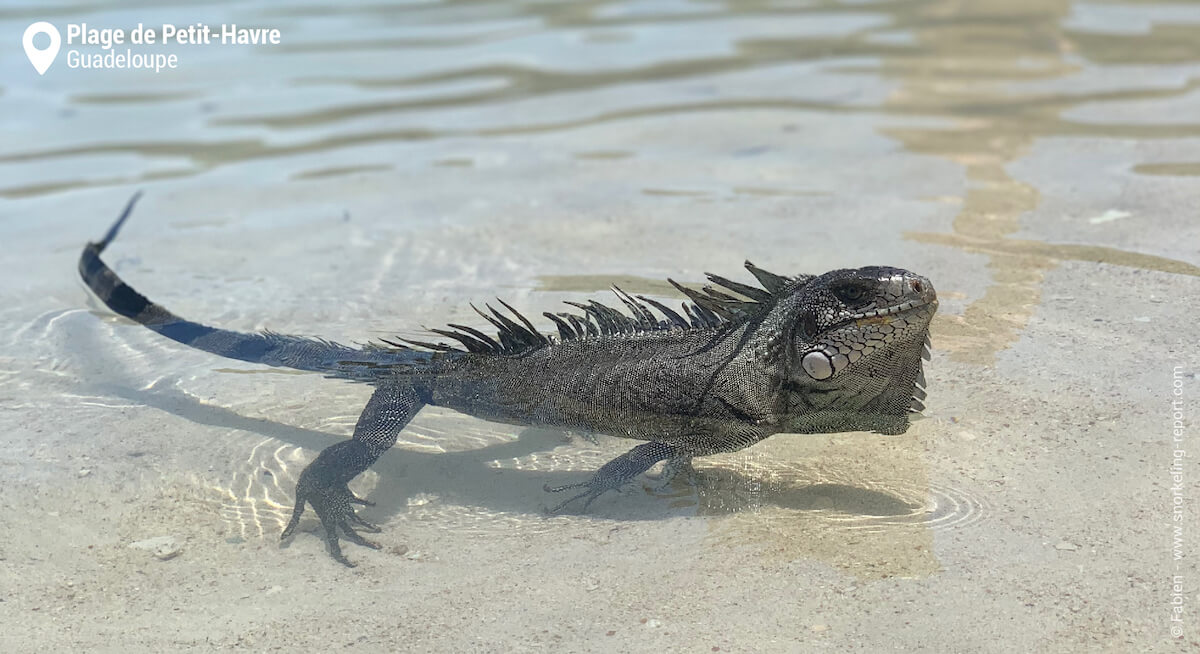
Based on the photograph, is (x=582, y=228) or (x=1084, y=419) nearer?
(x=1084, y=419)

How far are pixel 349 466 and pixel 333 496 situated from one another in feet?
0.55

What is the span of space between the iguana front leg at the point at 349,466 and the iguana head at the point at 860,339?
70.9 inches

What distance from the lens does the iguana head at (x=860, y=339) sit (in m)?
4.30

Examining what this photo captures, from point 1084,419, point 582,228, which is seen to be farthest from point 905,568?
point 582,228

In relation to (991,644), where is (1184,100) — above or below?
above

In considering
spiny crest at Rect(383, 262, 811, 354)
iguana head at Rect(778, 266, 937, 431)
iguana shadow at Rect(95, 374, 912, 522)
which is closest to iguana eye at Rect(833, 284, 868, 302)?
iguana head at Rect(778, 266, 937, 431)

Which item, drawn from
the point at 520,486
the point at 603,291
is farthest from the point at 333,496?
the point at 603,291

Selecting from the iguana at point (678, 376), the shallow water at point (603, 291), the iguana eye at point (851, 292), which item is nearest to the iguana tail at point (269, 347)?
the iguana at point (678, 376)

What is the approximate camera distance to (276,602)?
437cm

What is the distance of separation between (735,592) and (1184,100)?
8.05 meters

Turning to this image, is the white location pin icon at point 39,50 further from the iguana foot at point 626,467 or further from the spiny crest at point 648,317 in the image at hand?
the iguana foot at point 626,467

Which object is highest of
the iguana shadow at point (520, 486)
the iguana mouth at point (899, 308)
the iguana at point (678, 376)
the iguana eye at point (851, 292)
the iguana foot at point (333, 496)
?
the iguana eye at point (851, 292)

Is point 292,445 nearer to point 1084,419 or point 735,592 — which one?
point 735,592

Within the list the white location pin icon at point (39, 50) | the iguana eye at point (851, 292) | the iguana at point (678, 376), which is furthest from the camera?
the white location pin icon at point (39, 50)
